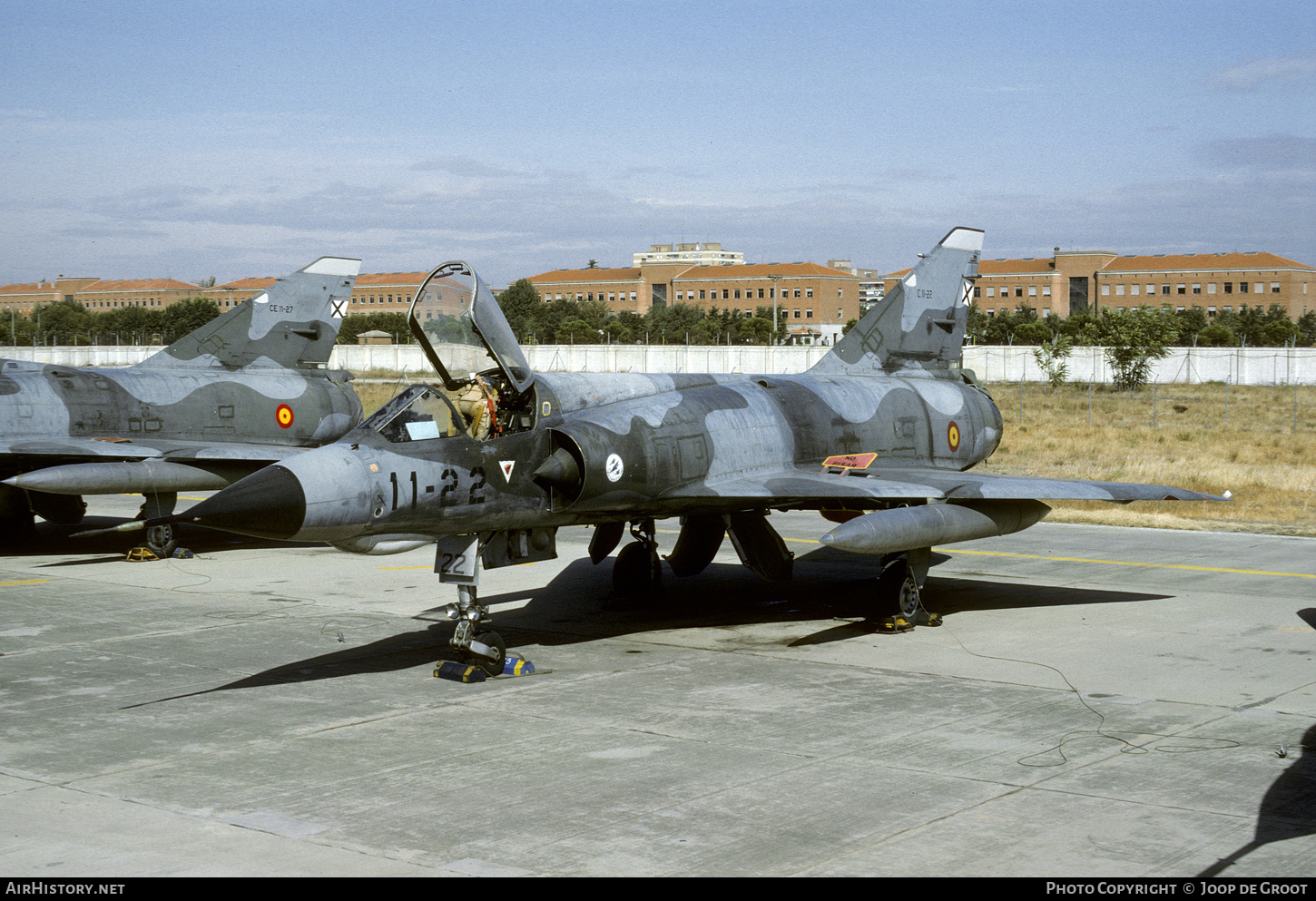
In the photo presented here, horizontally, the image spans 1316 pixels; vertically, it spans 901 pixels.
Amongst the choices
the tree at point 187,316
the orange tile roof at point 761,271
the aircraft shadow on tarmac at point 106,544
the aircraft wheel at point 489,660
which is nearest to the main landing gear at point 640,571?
the aircraft wheel at point 489,660

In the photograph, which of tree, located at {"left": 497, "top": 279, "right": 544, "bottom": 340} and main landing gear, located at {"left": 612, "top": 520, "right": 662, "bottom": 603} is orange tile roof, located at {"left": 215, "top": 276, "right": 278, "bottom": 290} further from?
main landing gear, located at {"left": 612, "top": 520, "right": 662, "bottom": 603}

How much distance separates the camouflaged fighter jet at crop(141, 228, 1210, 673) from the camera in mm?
10320

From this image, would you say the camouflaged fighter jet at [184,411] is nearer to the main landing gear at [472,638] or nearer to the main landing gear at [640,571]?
the main landing gear at [640,571]

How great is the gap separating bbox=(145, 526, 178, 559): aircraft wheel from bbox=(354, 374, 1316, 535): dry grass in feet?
52.8

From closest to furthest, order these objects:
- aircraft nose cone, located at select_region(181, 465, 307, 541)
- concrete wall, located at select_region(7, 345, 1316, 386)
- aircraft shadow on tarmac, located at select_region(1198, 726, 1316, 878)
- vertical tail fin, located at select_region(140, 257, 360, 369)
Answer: aircraft shadow on tarmac, located at select_region(1198, 726, 1316, 878)
aircraft nose cone, located at select_region(181, 465, 307, 541)
vertical tail fin, located at select_region(140, 257, 360, 369)
concrete wall, located at select_region(7, 345, 1316, 386)

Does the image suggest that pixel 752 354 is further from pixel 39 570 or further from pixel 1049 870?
pixel 1049 870

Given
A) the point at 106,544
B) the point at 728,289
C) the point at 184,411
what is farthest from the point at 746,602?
the point at 728,289

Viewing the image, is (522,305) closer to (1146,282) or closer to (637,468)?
(1146,282)

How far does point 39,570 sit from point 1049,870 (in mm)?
16584

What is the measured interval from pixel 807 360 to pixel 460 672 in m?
69.8

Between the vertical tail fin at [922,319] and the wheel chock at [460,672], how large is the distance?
25.1ft

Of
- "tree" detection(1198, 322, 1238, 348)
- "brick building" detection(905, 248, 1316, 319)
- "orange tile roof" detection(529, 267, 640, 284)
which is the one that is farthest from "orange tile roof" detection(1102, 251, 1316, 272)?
"orange tile roof" detection(529, 267, 640, 284)

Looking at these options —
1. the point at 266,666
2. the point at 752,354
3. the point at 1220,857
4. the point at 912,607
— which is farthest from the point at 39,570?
the point at 752,354
